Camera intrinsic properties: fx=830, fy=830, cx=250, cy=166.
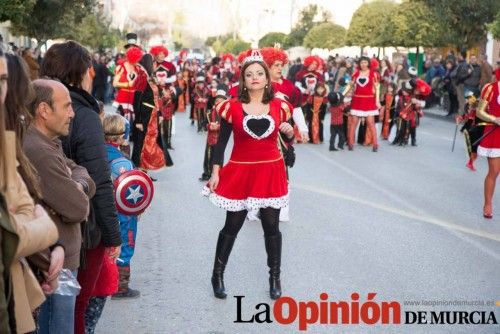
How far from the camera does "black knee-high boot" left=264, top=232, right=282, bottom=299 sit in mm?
5902

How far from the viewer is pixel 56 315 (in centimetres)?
363

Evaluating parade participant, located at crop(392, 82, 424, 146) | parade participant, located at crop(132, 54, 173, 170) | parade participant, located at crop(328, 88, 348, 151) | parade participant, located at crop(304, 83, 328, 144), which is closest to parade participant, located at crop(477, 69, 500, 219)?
parade participant, located at crop(132, 54, 173, 170)

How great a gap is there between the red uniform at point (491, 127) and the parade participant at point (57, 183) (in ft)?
19.6

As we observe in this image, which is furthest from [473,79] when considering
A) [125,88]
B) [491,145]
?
[491,145]

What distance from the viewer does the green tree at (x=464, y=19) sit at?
1080 inches

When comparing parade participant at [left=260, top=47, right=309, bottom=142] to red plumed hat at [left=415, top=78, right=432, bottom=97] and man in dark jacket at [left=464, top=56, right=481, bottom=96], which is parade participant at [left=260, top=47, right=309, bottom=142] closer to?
red plumed hat at [left=415, top=78, right=432, bottom=97]

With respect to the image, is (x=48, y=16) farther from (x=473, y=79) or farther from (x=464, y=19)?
(x=473, y=79)

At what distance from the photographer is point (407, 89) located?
17281 mm

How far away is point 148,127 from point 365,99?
6.17m

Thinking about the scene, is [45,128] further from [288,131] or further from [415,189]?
[415,189]

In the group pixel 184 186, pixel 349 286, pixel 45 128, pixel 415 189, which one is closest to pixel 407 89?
pixel 415 189

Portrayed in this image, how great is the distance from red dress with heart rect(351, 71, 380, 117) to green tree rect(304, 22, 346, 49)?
41.7 meters

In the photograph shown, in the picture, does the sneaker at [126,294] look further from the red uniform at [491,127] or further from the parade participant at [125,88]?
the parade participant at [125,88]

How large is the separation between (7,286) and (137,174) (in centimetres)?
238
